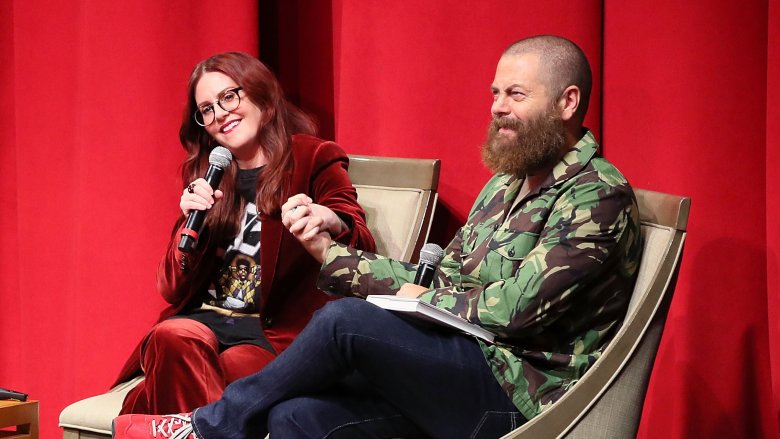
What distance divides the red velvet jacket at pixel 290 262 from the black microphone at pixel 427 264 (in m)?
0.35

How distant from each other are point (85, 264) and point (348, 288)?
116 centimetres

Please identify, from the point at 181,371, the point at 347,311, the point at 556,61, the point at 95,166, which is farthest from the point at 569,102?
the point at 95,166

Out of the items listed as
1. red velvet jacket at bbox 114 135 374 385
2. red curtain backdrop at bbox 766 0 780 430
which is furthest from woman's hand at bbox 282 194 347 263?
red curtain backdrop at bbox 766 0 780 430

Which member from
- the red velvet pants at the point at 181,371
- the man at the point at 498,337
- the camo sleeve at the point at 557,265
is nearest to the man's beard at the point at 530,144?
the man at the point at 498,337

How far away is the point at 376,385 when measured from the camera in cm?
175

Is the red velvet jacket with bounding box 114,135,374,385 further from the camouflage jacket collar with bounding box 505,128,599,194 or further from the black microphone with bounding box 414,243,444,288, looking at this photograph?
the camouflage jacket collar with bounding box 505,128,599,194

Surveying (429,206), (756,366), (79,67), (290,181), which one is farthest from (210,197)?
(756,366)

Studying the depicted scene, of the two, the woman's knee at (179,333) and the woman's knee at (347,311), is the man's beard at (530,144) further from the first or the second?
the woman's knee at (179,333)

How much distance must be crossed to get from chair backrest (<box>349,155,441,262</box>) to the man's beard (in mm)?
537

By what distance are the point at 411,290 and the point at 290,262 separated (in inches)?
19.1

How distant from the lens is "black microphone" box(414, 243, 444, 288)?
197cm

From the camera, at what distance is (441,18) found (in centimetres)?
255

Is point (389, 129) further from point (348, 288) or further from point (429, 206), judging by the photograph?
point (348, 288)

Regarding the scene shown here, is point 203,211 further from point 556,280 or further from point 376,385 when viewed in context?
point 556,280
